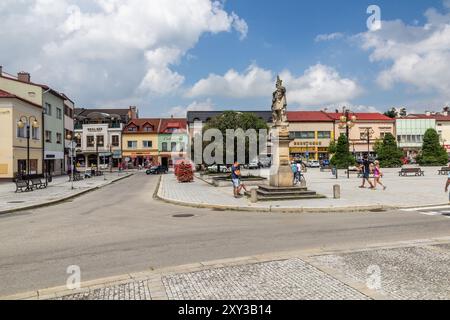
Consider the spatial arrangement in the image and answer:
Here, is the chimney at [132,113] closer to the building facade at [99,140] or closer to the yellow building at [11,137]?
the building facade at [99,140]

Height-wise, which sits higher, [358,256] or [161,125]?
[161,125]

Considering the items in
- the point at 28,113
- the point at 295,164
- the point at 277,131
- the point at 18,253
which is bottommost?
the point at 18,253

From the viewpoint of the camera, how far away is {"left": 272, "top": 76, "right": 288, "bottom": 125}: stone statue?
18.2 metres

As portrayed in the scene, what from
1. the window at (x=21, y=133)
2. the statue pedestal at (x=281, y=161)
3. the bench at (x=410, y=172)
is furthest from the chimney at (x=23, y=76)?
the bench at (x=410, y=172)

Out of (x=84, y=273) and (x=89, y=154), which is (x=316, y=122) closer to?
(x=89, y=154)

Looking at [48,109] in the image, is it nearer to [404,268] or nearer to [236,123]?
[236,123]

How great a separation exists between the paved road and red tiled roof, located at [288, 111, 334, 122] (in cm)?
6533

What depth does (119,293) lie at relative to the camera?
517 centimetres

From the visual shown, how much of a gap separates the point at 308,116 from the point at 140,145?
3569 centimetres

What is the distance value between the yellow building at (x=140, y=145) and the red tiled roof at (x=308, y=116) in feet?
93.4

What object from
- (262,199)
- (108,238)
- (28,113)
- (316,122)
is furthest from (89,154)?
(108,238)

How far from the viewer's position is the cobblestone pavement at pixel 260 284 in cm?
494

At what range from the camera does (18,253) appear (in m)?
7.89
